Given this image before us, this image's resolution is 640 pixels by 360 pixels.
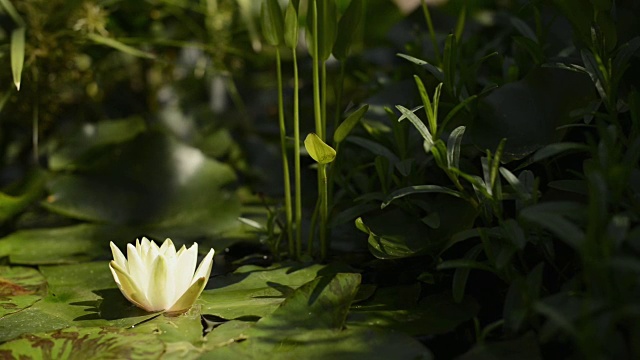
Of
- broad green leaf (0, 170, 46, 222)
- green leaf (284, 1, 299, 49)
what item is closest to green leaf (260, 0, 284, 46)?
green leaf (284, 1, 299, 49)

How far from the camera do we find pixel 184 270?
726 millimetres

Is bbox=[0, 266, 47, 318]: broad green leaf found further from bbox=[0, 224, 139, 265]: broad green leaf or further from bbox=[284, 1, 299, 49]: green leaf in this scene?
bbox=[284, 1, 299, 49]: green leaf

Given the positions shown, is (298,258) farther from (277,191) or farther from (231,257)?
(277,191)

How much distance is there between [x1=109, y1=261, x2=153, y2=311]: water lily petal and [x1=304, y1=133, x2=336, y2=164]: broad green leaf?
0.78ft

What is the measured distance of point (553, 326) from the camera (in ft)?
1.64

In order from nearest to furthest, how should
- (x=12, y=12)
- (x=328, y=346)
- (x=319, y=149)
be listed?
(x=328, y=346), (x=319, y=149), (x=12, y=12)

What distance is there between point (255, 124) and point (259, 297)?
776 mm

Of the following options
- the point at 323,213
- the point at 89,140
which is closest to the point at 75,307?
the point at 323,213

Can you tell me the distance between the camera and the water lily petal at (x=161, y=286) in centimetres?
69

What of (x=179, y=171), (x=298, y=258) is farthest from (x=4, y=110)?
(x=298, y=258)

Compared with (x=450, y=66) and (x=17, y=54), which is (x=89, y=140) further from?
(x=450, y=66)

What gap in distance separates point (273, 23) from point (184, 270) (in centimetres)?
31

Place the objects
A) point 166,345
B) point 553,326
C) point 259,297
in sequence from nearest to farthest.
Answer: point 553,326
point 166,345
point 259,297

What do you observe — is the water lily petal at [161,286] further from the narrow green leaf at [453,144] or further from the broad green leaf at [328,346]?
the narrow green leaf at [453,144]
